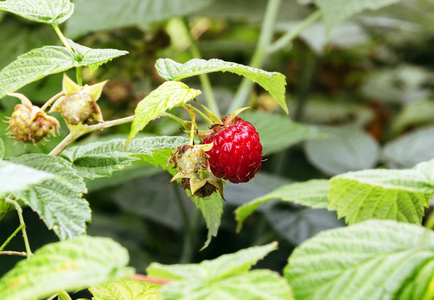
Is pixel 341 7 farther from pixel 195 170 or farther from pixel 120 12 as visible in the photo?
pixel 195 170

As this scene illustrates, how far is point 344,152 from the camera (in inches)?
51.9

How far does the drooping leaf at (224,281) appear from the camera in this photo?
12.9 inches

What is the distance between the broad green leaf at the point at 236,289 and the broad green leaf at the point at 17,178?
0.39ft

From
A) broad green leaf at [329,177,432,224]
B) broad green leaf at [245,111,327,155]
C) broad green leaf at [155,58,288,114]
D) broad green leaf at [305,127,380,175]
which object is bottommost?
broad green leaf at [305,127,380,175]

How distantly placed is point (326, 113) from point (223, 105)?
624 millimetres

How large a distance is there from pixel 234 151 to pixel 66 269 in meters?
0.24

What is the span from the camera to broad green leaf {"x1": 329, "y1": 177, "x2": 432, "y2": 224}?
54cm

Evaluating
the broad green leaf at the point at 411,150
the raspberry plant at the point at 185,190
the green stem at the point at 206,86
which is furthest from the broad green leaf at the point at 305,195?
the broad green leaf at the point at 411,150

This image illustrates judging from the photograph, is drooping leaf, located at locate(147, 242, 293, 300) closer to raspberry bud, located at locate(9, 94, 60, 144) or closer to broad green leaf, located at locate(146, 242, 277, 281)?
broad green leaf, located at locate(146, 242, 277, 281)

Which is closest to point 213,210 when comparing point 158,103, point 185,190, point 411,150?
point 185,190

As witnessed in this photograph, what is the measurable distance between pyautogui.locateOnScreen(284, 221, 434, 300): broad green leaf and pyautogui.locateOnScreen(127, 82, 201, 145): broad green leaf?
0.58 ft

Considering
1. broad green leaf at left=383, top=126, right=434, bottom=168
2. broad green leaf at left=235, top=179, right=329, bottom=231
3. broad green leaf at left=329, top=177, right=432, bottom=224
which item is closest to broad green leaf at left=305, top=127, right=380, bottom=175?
broad green leaf at left=383, top=126, right=434, bottom=168

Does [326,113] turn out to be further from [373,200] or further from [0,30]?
[373,200]

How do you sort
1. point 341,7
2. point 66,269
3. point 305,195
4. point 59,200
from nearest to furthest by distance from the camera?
point 66,269, point 59,200, point 305,195, point 341,7
